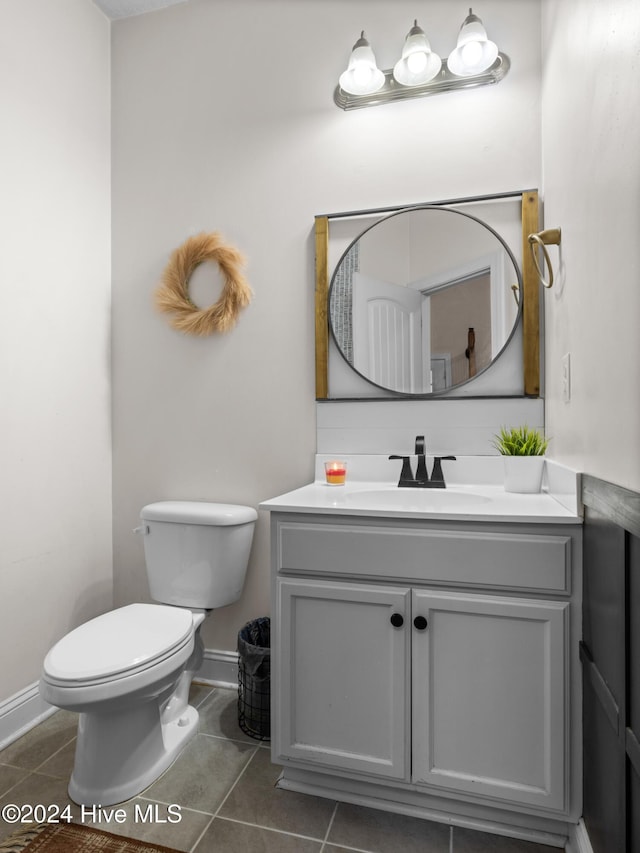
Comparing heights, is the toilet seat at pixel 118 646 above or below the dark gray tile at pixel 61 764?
above

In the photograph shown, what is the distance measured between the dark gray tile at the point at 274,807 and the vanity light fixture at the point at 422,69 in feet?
7.45

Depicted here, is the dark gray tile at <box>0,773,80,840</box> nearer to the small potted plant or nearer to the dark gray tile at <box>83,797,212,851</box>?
the dark gray tile at <box>83,797,212,851</box>

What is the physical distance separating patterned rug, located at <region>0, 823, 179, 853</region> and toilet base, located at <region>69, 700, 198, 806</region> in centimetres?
9

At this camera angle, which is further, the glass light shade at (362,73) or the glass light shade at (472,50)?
the glass light shade at (362,73)

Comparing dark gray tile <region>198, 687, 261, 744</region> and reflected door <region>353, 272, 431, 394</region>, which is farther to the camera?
reflected door <region>353, 272, 431, 394</region>

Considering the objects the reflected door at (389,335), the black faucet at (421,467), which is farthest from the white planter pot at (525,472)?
the reflected door at (389,335)

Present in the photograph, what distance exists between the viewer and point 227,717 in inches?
72.4

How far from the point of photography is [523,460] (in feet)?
5.36

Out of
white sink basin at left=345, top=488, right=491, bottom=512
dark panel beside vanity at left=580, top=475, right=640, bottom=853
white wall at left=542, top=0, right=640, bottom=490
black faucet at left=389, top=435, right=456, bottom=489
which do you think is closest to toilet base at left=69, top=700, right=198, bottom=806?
white sink basin at left=345, top=488, right=491, bottom=512

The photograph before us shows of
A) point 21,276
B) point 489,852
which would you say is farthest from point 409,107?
point 489,852

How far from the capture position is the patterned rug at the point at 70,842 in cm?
126

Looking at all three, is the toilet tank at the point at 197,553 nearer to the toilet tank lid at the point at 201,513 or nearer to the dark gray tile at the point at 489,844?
the toilet tank lid at the point at 201,513

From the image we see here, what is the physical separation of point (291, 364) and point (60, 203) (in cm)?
108

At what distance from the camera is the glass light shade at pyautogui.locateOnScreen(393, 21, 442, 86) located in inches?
68.4
